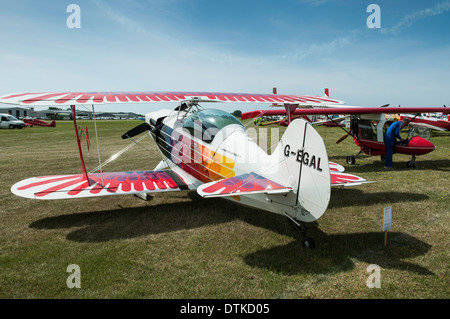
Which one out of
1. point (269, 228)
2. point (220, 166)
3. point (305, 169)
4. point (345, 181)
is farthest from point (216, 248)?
point (345, 181)

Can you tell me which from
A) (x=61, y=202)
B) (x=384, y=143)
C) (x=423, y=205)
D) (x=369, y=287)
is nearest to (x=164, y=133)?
(x=61, y=202)

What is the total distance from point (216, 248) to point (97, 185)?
2.64 meters

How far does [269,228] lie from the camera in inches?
180

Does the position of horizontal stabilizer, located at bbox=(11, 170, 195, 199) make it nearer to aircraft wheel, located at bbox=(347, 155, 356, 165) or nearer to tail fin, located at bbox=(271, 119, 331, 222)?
tail fin, located at bbox=(271, 119, 331, 222)

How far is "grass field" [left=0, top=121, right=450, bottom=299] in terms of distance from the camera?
310 centimetres

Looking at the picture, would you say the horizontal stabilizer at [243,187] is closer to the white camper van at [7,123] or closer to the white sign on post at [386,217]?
the white sign on post at [386,217]

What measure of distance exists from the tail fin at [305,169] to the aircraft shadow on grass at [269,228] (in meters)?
0.62

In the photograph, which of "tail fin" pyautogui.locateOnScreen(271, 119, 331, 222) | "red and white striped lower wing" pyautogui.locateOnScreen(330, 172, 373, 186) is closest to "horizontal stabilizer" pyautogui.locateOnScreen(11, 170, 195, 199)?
"tail fin" pyautogui.locateOnScreen(271, 119, 331, 222)

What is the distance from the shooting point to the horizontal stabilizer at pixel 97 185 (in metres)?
4.72

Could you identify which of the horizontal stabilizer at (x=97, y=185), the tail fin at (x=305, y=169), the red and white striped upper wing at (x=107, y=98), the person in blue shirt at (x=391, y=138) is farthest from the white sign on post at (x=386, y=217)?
the person in blue shirt at (x=391, y=138)

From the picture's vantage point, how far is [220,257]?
374 centimetres

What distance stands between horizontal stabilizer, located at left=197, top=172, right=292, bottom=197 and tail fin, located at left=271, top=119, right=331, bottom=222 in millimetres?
182
